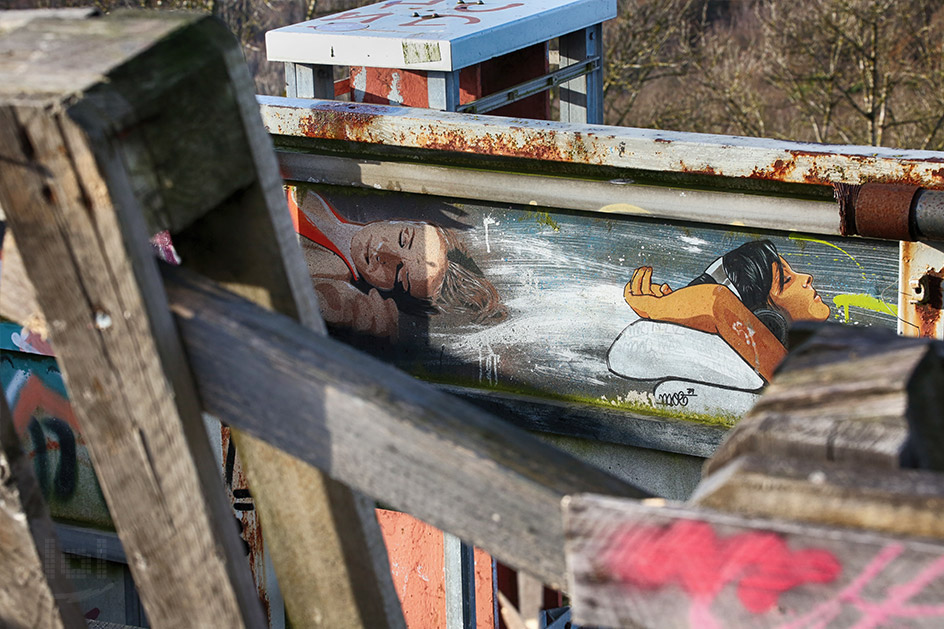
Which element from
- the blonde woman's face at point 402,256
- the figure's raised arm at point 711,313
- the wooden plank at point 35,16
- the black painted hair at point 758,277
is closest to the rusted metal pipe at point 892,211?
the black painted hair at point 758,277

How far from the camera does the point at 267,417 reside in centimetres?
111

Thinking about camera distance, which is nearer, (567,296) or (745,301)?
(745,301)

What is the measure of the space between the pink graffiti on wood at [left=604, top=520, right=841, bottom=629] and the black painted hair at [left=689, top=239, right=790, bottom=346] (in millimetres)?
2756

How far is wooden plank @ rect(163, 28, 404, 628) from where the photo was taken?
4.13 ft

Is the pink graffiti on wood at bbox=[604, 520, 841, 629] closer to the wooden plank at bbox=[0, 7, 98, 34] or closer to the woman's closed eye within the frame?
the wooden plank at bbox=[0, 7, 98, 34]

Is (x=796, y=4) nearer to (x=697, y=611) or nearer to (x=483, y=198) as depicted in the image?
(x=483, y=198)

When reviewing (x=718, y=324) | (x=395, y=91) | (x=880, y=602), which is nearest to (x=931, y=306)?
(x=718, y=324)

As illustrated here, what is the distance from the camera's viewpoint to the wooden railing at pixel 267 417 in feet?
2.93

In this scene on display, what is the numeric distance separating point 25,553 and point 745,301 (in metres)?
2.81

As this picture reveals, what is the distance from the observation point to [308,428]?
1.10 metres

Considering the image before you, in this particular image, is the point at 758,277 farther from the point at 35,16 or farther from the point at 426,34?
the point at 35,16

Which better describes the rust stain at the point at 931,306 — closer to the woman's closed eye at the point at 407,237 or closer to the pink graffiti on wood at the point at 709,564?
the woman's closed eye at the point at 407,237

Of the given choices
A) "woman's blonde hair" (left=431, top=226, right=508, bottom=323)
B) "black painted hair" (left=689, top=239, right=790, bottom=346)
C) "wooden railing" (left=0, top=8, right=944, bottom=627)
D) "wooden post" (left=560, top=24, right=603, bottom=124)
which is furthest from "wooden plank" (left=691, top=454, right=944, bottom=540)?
"wooden post" (left=560, top=24, right=603, bottom=124)

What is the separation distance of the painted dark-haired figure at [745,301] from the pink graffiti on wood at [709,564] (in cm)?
276
